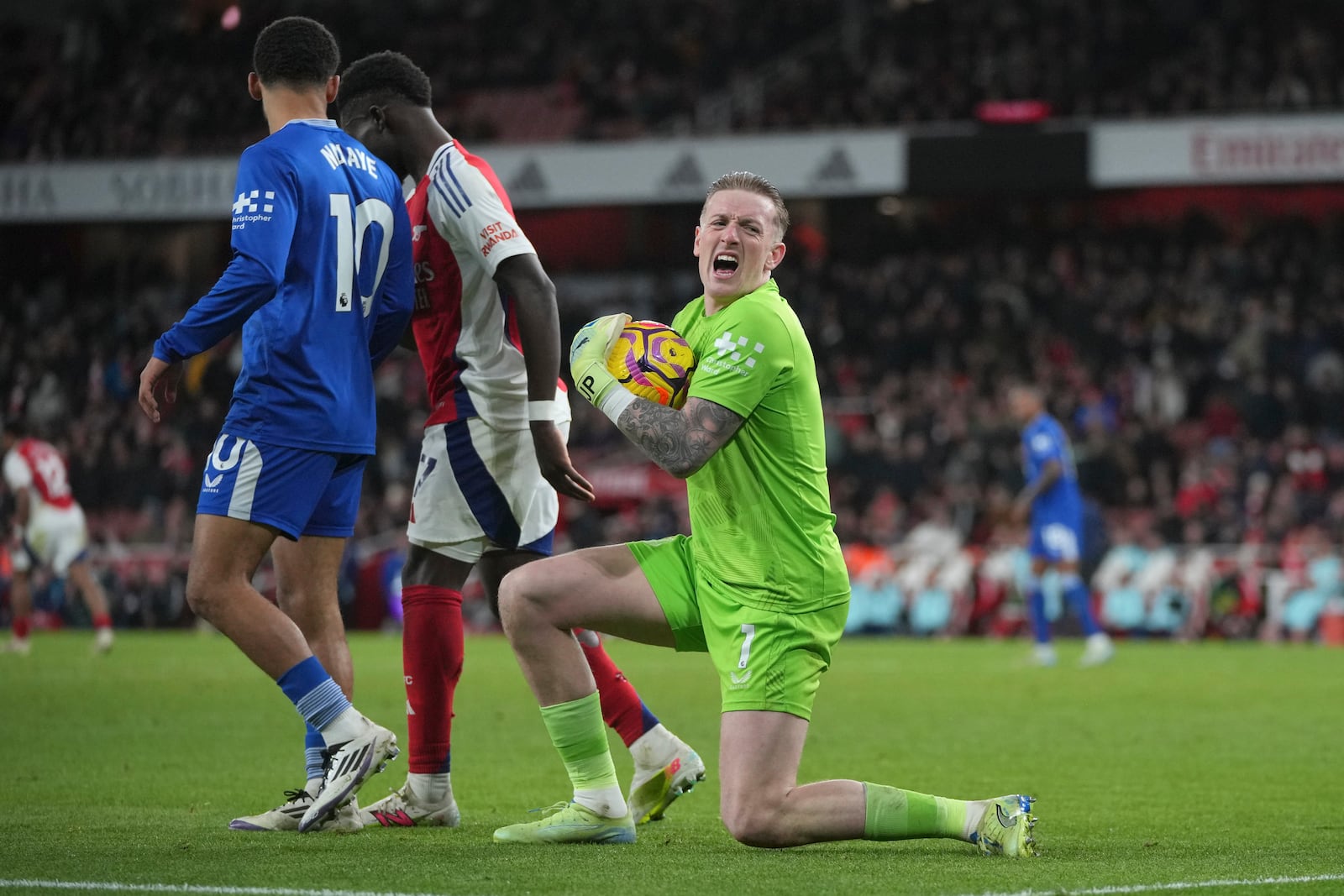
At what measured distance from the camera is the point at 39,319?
28.0 metres

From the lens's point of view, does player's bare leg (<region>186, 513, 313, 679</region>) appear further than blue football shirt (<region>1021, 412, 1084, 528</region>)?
No

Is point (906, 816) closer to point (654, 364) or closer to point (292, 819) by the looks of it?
point (654, 364)

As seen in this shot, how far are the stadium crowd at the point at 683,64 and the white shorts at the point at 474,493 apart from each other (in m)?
22.1

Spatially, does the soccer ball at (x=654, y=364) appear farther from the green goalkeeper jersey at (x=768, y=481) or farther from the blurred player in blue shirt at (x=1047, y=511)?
the blurred player in blue shirt at (x=1047, y=511)

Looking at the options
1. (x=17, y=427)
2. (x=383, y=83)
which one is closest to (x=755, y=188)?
(x=383, y=83)

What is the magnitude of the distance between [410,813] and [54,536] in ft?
39.0

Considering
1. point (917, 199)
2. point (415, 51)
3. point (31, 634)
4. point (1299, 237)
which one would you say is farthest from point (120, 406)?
point (1299, 237)

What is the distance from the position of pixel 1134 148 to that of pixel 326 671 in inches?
889

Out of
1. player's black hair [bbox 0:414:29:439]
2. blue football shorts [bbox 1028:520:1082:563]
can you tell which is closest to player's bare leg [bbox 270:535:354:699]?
blue football shorts [bbox 1028:520:1082:563]

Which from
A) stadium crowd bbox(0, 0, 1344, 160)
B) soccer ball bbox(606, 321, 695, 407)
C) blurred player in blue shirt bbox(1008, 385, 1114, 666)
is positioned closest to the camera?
soccer ball bbox(606, 321, 695, 407)

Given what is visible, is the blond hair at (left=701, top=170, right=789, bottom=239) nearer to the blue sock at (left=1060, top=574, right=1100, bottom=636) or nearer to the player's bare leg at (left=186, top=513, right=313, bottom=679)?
the player's bare leg at (left=186, top=513, right=313, bottom=679)

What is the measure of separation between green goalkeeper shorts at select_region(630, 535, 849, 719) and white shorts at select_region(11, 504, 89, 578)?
41.5ft

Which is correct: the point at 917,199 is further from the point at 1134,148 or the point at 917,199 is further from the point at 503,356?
the point at 503,356

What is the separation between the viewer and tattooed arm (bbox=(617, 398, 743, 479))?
4648 mm
